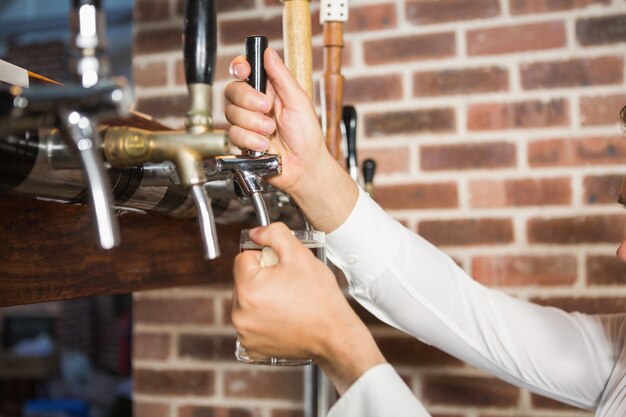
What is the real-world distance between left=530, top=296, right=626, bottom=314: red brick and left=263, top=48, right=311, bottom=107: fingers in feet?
2.62

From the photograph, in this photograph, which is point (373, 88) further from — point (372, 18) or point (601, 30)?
point (601, 30)

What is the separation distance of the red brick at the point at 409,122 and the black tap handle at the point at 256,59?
0.76m

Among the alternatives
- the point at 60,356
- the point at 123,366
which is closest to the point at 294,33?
the point at 60,356

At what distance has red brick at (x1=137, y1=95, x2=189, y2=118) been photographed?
1527 mm

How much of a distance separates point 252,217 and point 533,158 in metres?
0.62

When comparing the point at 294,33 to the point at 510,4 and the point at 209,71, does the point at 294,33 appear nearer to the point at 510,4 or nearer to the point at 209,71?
the point at 209,71

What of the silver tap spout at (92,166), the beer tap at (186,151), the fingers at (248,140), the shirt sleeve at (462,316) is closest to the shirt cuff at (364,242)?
the shirt sleeve at (462,316)

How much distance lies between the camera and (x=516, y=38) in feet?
4.36

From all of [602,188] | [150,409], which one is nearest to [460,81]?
[602,188]

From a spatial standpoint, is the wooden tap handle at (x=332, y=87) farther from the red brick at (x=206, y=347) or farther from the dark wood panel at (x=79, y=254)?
the red brick at (x=206, y=347)

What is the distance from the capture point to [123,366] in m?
4.63

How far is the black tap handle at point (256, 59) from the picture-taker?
2.13 ft

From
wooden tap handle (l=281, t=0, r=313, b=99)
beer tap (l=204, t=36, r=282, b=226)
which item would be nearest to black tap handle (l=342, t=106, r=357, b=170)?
wooden tap handle (l=281, t=0, r=313, b=99)

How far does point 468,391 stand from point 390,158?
1.60 ft
